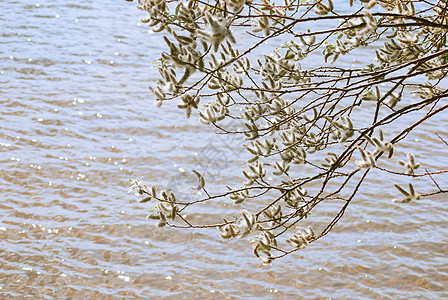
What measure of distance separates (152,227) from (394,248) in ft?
5.02

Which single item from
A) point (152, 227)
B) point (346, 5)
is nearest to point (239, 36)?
point (346, 5)

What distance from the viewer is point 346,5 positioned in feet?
27.4

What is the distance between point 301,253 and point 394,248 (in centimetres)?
56

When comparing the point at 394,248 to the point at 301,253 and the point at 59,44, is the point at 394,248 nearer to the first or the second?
the point at 301,253

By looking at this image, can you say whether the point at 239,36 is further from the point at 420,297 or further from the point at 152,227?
the point at 420,297

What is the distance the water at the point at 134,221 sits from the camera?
10.2 feet

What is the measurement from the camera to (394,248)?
11.0 ft

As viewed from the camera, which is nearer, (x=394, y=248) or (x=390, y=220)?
(x=394, y=248)

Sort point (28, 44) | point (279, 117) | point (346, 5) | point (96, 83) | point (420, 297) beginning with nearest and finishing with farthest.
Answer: point (279, 117) < point (420, 297) < point (96, 83) < point (28, 44) < point (346, 5)

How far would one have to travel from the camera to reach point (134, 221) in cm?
371

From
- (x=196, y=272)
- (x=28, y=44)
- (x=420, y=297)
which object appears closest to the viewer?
(x=420, y=297)

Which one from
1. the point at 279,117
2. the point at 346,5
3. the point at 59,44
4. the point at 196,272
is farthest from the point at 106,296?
the point at 346,5

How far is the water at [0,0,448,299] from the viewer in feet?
10.2

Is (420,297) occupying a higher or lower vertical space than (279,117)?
lower
